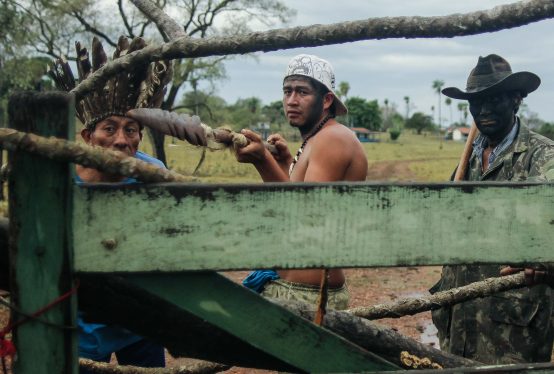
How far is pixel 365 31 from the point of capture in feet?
6.14

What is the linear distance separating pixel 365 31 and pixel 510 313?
2.04 metres

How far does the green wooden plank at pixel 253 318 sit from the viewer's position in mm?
1425

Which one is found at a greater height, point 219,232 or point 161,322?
point 219,232

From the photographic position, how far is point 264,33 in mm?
1955

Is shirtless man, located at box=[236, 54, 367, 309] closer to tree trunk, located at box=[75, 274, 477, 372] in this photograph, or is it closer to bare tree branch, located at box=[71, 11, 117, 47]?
tree trunk, located at box=[75, 274, 477, 372]

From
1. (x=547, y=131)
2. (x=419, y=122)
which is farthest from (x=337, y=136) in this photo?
(x=419, y=122)

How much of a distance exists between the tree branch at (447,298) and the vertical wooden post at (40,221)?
183 cm

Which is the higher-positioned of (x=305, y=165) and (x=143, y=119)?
(x=143, y=119)

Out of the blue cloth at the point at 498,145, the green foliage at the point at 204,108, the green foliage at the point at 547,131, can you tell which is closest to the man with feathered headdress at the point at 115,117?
the blue cloth at the point at 498,145

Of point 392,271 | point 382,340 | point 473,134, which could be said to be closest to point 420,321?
point 392,271

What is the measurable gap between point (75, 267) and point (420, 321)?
6.39 meters

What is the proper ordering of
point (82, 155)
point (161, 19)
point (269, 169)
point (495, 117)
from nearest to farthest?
point (82, 155), point (161, 19), point (269, 169), point (495, 117)

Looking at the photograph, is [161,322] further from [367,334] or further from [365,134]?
[365,134]

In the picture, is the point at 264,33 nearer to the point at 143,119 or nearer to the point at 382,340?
the point at 143,119
